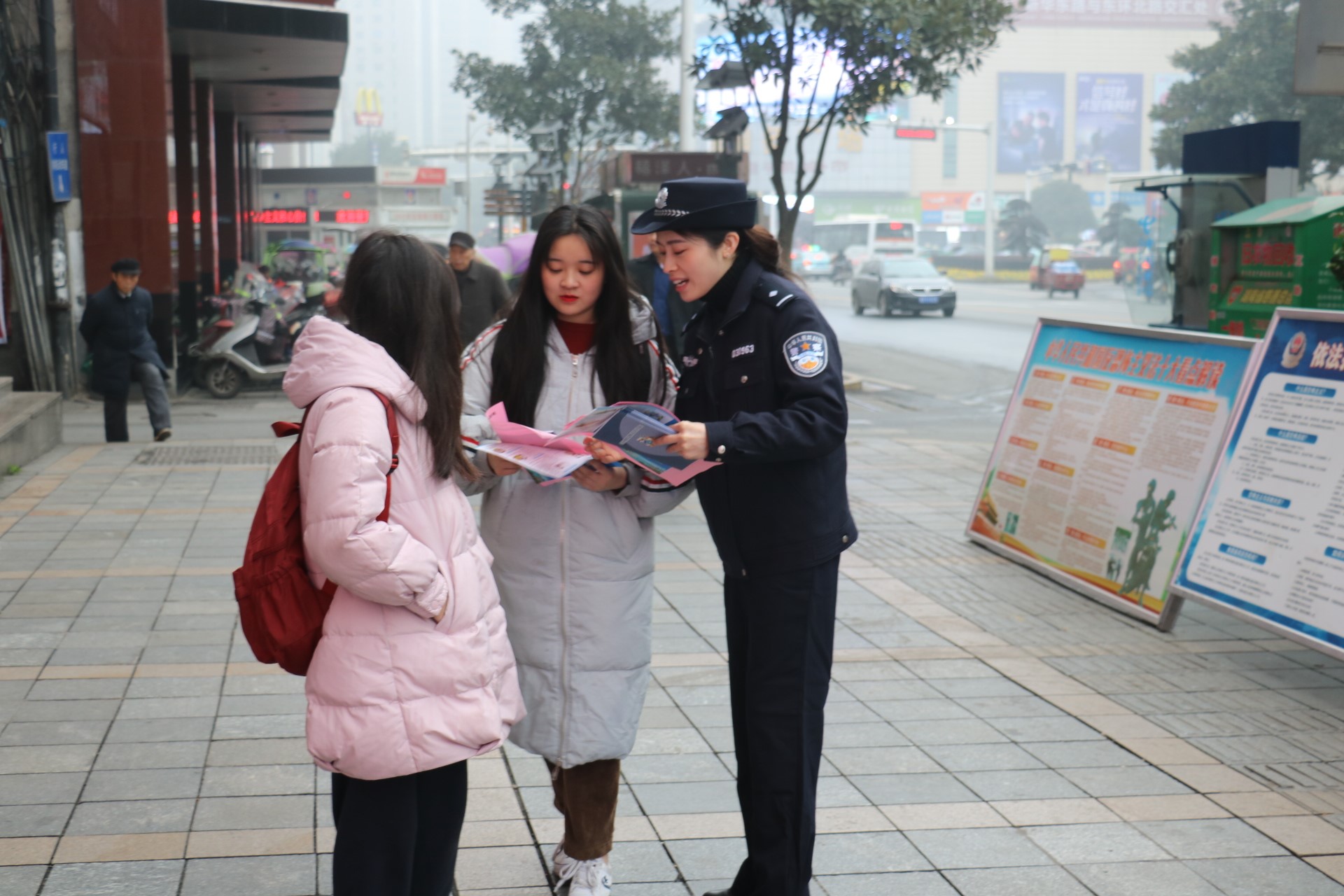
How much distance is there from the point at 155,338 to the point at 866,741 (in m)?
12.3

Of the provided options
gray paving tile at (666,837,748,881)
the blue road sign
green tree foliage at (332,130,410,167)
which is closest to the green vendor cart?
gray paving tile at (666,837,748,881)

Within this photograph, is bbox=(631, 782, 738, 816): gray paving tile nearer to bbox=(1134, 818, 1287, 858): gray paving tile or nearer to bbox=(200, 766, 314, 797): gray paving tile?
bbox=(200, 766, 314, 797): gray paving tile

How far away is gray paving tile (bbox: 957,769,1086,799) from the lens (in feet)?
13.4

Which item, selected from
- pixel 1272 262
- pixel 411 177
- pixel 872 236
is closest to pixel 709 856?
pixel 1272 262

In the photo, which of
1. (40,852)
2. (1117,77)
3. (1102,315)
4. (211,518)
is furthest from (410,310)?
(1117,77)

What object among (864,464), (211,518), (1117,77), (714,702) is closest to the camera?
(714,702)

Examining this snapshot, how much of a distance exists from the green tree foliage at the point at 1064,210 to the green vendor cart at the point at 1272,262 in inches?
3584

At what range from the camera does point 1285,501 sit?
540 cm

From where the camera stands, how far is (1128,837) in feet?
12.4

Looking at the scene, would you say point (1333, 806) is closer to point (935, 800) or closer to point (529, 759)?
point (935, 800)

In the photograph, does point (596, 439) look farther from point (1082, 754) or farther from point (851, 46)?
point (851, 46)

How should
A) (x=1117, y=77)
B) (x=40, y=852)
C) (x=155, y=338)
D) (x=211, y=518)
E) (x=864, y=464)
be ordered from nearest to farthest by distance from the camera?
(x=40, y=852) → (x=211, y=518) → (x=864, y=464) → (x=155, y=338) → (x=1117, y=77)

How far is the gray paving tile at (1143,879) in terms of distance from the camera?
3.45m

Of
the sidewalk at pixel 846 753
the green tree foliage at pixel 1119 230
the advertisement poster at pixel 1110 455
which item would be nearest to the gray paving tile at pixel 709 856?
the sidewalk at pixel 846 753
